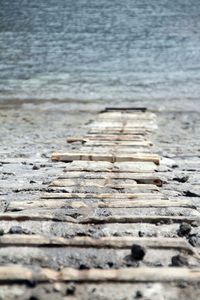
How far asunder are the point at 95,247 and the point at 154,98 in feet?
58.4

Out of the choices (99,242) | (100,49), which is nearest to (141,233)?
(99,242)

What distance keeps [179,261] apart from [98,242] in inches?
14.4

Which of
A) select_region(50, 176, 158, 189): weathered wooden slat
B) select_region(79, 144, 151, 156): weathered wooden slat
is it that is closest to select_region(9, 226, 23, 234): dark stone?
select_region(50, 176, 158, 189): weathered wooden slat

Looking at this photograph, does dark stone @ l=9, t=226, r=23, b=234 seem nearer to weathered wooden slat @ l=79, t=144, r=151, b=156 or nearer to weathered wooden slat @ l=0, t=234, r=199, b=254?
weathered wooden slat @ l=0, t=234, r=199, b=254

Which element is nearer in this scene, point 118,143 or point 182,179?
point 182,179

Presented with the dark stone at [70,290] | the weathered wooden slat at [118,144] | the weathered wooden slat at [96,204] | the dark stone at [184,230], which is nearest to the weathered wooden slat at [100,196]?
the weathered wooden slat at [96,204]

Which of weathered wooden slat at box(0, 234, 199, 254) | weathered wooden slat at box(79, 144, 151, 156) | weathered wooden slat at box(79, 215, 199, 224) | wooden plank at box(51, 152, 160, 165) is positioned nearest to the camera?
weathered wooden slat at box(0, 234, 199, 254)

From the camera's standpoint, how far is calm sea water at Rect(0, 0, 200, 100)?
21859mm

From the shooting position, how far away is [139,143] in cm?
689

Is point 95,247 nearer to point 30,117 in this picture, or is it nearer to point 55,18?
point 30,117

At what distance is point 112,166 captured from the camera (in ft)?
15.2

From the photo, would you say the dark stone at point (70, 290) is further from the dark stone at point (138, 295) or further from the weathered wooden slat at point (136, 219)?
Result: the weathered wooden slat at point (136, 219)

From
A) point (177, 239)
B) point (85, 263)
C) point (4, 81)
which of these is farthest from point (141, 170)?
point (4, 81)

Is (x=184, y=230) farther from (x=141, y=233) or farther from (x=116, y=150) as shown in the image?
(x=116, y=150)
